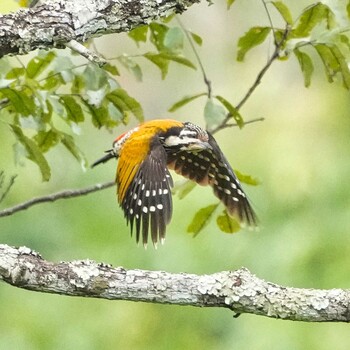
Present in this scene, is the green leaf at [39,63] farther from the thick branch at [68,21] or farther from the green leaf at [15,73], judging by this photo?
the thick branch at [68,21]

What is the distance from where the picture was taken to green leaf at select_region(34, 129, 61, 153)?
2.93 metres

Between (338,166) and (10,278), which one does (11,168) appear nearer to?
(338,166)

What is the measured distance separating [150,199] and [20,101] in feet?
2.12

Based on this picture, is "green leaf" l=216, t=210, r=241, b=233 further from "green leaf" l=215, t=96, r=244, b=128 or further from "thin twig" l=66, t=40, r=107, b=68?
"thin twig" l=66, t=40, r=107, b=68

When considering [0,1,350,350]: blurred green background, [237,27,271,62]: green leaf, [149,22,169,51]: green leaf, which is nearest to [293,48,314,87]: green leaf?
[237,27,271,62]: green leaf

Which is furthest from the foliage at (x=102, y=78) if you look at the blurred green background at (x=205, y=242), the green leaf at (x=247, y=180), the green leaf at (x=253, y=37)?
the blurred green background at (x=205, y=242)

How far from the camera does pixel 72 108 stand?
2809 millimetres

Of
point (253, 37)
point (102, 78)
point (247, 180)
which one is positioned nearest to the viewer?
point (102, 78)

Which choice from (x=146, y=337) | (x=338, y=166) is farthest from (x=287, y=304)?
(x=338, y=166)

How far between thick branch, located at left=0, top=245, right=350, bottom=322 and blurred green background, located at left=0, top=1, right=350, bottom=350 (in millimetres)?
1793

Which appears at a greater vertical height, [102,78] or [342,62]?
[342,62]

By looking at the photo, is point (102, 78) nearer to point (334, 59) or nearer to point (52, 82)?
point (52, 82)

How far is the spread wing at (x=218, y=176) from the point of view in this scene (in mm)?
3404

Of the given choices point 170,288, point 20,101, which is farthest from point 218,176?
point 170,288
